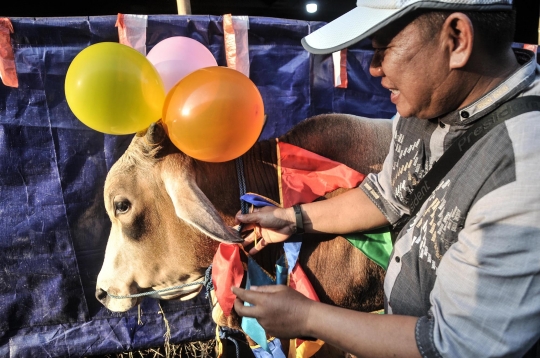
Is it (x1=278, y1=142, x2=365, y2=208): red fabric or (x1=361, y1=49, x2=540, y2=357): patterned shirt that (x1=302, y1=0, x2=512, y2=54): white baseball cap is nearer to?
(x1=361, y1=49, x2=540, y2=357): patterned shirt

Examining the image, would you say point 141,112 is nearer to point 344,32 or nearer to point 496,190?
point 344,32

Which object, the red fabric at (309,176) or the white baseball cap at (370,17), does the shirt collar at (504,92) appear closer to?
the white baseball cap at (370,17)

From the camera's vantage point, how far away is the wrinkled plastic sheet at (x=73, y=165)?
217 cm

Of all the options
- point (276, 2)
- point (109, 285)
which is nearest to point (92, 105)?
point (109, 285)

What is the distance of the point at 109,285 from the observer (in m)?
2.04

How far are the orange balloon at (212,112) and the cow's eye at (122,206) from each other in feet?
1.70

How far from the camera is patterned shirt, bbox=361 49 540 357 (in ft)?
2.85

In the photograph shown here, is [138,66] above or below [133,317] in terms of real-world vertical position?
above

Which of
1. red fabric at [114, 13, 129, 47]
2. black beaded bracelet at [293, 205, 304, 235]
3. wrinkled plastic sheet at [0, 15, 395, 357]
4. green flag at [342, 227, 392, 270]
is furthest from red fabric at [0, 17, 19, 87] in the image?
green flag at [342, 227, 392, 270]

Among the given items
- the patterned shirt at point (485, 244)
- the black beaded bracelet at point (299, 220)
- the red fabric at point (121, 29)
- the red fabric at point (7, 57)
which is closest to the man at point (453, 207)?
the patterned shirt at point (485, 244)

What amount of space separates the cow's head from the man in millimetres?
686

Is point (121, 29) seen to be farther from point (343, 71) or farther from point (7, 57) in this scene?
point (343, 71)

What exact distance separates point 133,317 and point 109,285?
1.78 ft

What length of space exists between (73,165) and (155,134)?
0.85 metres
